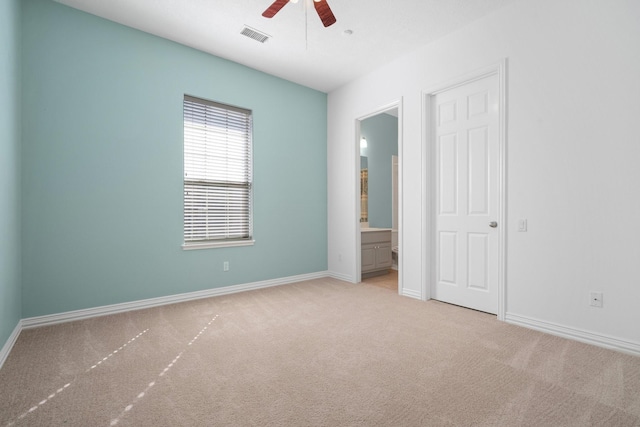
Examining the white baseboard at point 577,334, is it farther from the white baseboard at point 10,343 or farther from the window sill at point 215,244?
the white baseboard at point 10,343

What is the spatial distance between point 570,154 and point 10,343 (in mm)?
4610

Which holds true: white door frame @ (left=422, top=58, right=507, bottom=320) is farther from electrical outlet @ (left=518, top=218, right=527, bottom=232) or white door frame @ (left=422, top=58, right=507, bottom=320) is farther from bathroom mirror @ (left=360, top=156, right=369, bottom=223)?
bathroom mirror @ (left=360, top=156, right=369, bottom=223)

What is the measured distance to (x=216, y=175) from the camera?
4.00 metres

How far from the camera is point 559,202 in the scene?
2.65 metres

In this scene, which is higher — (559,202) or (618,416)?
(559,202)

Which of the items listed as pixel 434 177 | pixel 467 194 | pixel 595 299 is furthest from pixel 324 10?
pixel 595 299

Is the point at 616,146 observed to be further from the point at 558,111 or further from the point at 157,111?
the point at 157,111

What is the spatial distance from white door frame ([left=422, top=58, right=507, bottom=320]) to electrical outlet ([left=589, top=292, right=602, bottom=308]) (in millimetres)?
633

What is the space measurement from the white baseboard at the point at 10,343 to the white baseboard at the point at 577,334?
13.1 feet

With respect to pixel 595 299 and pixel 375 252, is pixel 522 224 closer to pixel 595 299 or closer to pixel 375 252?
pixel 595 299

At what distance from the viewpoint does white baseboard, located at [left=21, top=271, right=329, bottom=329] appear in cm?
287

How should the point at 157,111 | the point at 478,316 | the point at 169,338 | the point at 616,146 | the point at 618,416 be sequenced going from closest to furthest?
the point at 618,416
the point at 616,146
the point at 169,338
the point at 478,316
the point at 157,111

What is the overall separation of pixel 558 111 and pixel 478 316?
1.98m

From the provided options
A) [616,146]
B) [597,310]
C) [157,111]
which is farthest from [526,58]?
[157,111]
